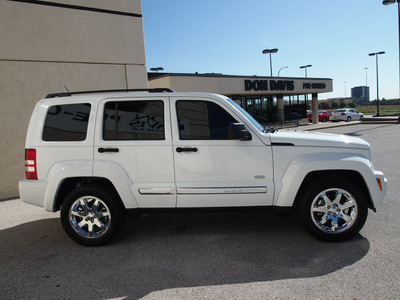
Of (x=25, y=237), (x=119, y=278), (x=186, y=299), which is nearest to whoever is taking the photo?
(x=186, y=299)

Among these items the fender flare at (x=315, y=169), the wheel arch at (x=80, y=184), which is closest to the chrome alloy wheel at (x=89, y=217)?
the wheel arch at (x=80, y=184)

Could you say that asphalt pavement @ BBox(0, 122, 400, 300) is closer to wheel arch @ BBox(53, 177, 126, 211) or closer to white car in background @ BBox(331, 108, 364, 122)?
wheel arch @ BBox(53, 177, 126, 211)

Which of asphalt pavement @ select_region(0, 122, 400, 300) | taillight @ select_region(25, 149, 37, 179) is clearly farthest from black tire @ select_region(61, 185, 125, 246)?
taillight @ select_region(25, 149, 37, 179)

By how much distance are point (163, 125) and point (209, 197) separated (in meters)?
1.09

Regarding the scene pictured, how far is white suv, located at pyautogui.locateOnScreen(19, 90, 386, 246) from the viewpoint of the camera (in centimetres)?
376

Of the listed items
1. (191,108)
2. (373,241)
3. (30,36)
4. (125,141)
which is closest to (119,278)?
(125,141)

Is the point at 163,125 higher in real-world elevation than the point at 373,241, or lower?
higher

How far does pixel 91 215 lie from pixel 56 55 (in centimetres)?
514

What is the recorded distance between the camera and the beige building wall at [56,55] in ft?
22.7

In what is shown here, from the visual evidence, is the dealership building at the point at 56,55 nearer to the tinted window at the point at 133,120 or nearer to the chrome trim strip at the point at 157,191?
the tinted window at the point at 133,120

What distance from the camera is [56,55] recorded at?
7406 millimetres

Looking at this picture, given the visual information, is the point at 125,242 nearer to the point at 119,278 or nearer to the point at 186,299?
the point at 119,278

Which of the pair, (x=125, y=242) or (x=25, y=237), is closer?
(x=125, y=242)

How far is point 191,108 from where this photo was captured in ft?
12.8
